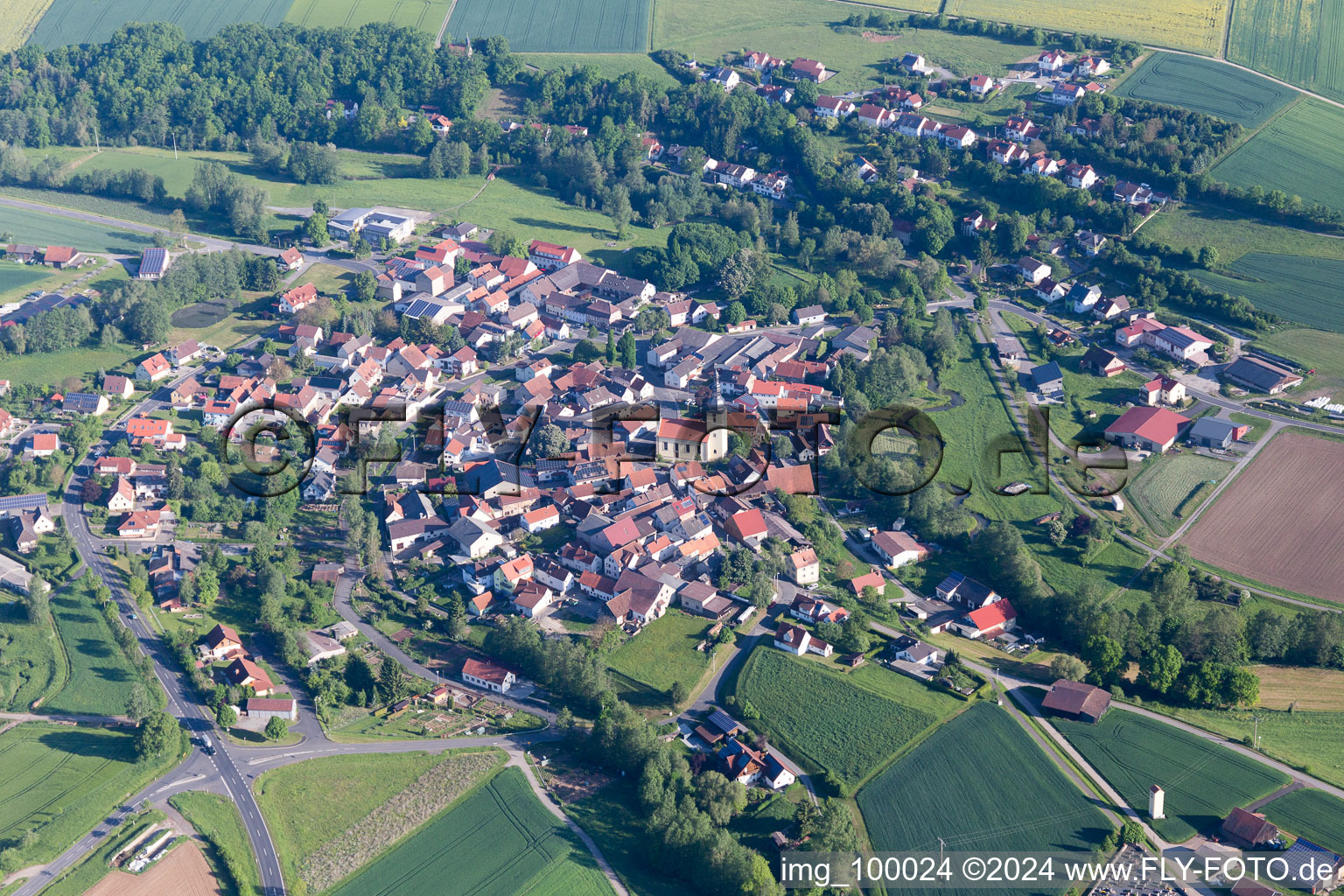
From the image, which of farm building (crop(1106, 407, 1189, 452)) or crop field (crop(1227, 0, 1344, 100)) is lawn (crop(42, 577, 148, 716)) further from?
crop field (crop(1227, 0, 1344, 100))

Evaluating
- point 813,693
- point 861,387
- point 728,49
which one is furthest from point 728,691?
point 728,49

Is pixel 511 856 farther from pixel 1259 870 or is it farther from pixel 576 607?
pixel 1259 870

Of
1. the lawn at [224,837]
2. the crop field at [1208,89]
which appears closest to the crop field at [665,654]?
the lawn at [224,837]

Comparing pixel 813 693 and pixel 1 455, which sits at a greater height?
pixel 1 455

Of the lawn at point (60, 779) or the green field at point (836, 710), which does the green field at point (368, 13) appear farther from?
the lawn at point (60, 779)

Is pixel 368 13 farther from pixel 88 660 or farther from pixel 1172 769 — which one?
pixel 1172 769

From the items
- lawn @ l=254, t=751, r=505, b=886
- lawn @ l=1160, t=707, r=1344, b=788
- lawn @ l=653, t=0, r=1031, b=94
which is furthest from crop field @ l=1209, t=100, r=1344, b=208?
lawn @ l=254, t=751, r=505, b=886
